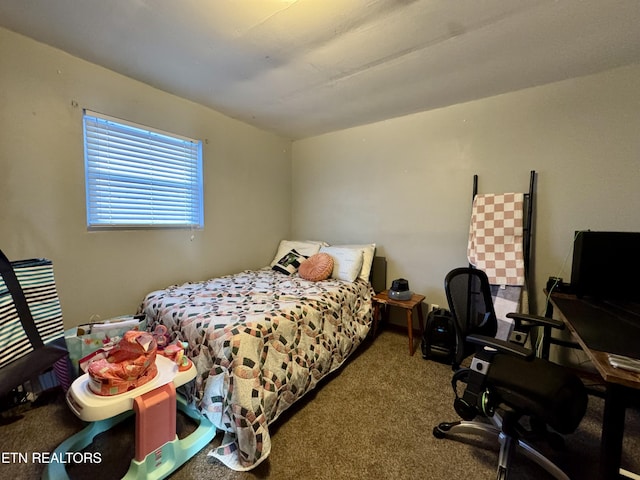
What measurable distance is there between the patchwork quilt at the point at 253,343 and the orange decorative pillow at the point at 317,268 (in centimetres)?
24

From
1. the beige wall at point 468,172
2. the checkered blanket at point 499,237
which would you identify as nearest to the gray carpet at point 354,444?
the checkered blanket at point 499,237

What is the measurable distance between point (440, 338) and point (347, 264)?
3.62 feet

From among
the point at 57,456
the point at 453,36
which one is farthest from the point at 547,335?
the point at 57,456

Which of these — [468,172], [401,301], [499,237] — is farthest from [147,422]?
[468,172]

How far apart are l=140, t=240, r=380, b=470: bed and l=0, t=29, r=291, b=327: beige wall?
12.3 inches

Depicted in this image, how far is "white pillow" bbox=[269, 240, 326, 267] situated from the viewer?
3289 millimetres

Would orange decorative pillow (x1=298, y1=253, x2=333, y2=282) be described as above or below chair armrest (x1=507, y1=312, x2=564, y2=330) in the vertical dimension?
above

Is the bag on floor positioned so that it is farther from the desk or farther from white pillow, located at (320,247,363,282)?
the desk

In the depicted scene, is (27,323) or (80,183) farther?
(80,183)

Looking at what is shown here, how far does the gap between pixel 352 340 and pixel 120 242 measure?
84.3 inches

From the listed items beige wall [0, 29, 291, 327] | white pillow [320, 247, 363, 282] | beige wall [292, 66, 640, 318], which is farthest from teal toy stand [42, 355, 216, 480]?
beige wall [292, 66, 640, 318]

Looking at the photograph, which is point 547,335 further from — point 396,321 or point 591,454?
point 396,321

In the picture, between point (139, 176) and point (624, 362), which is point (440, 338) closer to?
point (624, 362)

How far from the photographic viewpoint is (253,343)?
152 cm
